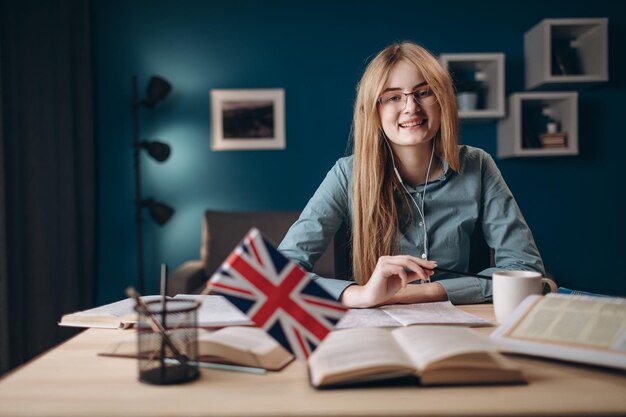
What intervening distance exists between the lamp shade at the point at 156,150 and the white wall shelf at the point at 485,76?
1.75m

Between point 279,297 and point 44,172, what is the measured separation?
259cm

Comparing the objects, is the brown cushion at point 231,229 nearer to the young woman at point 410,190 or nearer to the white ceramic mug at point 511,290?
the young woman at point 410,190

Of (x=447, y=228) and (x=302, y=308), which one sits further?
(x=447, y=228)

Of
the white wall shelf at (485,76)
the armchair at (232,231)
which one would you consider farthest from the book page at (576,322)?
the white wall shelf at (485,76)

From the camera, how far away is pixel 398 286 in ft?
3.88

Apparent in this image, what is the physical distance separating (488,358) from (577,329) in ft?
0.67

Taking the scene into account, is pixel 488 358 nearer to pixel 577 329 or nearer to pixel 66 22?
pixel 577 329

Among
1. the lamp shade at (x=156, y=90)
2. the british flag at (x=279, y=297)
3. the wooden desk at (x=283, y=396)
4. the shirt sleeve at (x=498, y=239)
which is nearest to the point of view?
the wooden desk at (x=283, y=396)

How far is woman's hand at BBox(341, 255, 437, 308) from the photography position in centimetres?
112

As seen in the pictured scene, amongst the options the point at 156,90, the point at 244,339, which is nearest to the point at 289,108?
the point at 156,90

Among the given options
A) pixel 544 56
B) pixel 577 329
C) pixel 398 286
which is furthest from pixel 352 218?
pixel 544 56

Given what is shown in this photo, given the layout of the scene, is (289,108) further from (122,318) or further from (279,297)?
(279,297)

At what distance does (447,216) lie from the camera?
161 centimetres

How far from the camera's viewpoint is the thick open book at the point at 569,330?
2.52ft
